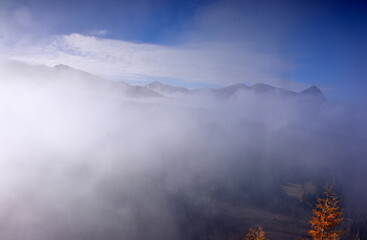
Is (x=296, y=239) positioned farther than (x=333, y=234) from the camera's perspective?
Yes

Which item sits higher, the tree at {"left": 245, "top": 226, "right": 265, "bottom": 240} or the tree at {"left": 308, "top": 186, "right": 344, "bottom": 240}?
the tree at {"left": 308, "top": 186, "right": 344, "bottom": 240}

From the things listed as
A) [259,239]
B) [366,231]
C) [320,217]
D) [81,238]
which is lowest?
[81,238]

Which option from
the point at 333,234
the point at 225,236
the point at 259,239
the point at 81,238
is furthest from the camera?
the point at 225,236

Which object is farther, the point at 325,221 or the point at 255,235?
the point at 255,235

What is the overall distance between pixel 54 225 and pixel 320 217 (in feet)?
726

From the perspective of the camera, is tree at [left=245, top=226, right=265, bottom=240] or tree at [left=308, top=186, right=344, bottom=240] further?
tree at [left=245, top=226, right=265, bottom=240]

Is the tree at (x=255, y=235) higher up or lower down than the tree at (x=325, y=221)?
lower down

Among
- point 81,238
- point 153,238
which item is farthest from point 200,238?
point 81,238

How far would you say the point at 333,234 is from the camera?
31219mm

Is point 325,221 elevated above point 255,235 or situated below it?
above

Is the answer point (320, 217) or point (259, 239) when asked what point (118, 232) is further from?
point (320, 217)

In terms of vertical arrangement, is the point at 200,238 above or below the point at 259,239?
below

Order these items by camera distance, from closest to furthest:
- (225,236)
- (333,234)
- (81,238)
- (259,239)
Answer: (333,234) → (259,239) → (81,238) → (225,236)

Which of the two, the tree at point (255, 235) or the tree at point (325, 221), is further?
the tree at point (255, 235)
